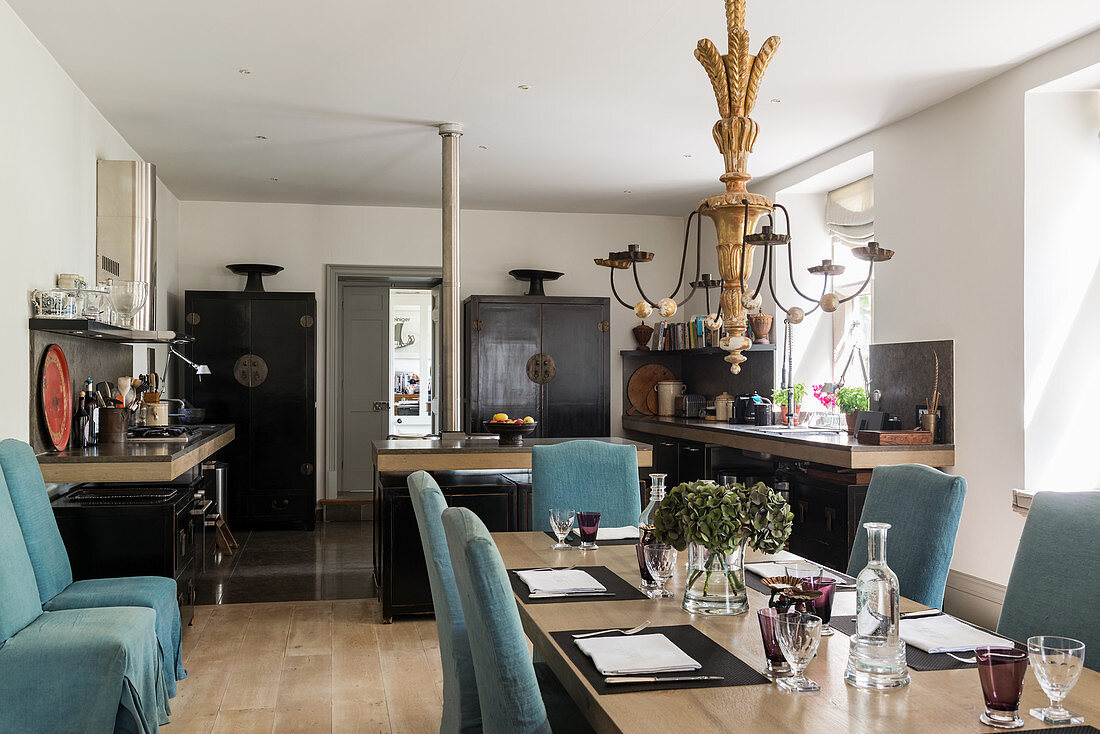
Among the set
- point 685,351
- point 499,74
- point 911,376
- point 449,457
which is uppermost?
point 499,74

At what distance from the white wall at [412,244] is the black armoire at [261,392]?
1.52ft

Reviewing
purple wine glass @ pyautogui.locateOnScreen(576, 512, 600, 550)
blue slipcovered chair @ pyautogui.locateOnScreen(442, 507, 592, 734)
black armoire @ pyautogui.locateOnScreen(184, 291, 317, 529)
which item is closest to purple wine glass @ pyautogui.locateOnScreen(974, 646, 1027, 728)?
blue slipcovered chair @ pyautogui.locateOnScreen(442, 507, 592, 734)

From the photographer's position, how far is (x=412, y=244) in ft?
25.8

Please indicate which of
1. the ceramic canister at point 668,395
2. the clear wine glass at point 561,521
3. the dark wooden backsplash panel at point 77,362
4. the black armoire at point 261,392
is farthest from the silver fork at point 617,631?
the ceramic canister at point 668,395

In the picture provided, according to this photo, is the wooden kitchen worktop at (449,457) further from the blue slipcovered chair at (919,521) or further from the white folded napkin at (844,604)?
the white folded napkin at (844,604)

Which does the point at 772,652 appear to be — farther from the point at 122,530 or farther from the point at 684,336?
the point at 684,336

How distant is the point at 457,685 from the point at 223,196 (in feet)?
20.8

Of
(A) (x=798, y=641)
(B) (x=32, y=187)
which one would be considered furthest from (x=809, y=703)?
(B) (x=32, y=187)

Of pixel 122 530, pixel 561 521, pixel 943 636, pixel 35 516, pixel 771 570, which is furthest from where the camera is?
pixel 122 530

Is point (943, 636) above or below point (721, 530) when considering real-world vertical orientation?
below

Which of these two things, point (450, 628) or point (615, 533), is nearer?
point (450, 628)

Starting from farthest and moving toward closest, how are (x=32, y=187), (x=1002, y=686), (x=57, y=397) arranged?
(x=57, y=397), (x=32, y=187), (x=1002, y=686)

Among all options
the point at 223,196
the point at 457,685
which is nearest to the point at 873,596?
the point at 457,685

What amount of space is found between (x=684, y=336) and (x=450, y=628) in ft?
18.9
